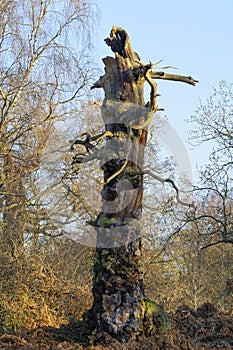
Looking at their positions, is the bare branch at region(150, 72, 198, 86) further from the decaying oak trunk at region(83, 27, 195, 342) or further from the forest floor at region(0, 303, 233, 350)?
the forest floor at region(0, 303, 233, 350)

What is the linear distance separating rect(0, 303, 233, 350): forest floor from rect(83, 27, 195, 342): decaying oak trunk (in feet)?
0.82

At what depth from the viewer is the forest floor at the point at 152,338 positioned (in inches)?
193

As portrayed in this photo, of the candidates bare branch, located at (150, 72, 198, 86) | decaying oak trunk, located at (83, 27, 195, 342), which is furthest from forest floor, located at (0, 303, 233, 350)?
bare branch, located at (150, 72, 198, 86)

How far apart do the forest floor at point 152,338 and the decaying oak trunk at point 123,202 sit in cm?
25

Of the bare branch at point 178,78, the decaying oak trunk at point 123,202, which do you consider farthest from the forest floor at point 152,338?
the bare branch at point 178,78

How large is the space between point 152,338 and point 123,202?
154cm

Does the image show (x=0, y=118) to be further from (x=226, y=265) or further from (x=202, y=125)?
(x=226, y=265)

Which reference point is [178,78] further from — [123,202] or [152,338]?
[152,338]

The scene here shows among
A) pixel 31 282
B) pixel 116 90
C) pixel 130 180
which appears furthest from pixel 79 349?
pixel 31 282

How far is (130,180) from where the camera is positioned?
561 centimetres

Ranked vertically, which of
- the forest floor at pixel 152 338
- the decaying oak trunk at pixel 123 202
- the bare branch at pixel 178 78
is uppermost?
the bare branch at pixel 178 78

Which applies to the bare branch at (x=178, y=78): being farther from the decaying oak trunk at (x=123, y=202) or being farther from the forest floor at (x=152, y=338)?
the forest floor at (x=152, y=338)

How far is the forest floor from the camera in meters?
4.89

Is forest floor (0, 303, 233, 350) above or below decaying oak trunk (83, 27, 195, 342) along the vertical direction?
below
